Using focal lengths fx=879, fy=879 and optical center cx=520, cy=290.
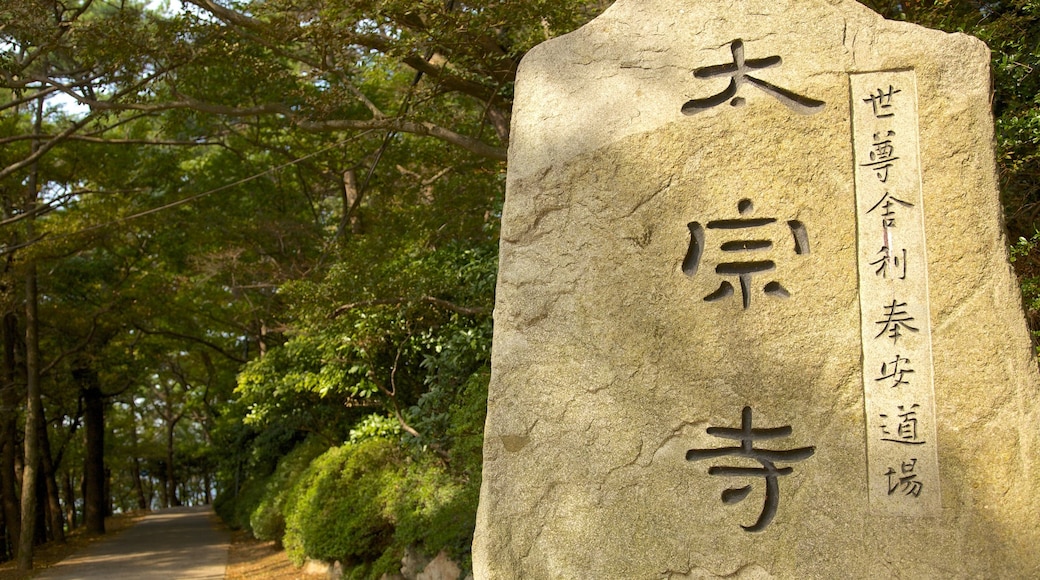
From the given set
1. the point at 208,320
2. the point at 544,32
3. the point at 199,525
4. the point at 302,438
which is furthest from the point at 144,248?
the point at 544,32

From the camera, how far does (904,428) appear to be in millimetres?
3457

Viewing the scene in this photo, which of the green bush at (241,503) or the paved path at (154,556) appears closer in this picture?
the paved path at (154,556)

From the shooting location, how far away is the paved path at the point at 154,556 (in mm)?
12453

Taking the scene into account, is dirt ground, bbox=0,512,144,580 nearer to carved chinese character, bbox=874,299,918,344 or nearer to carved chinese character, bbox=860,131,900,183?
carved chinese character, bbox=874,299,918,344

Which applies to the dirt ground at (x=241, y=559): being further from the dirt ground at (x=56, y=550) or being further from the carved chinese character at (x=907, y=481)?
the carved chinese character at (x=907, y=481)

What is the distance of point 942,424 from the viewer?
3430 millimetres

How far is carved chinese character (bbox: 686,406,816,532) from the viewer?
3492mm

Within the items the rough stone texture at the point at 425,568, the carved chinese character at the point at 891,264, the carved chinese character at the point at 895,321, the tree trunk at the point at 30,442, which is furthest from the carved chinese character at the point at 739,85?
the tree trunk at the point at 30,442

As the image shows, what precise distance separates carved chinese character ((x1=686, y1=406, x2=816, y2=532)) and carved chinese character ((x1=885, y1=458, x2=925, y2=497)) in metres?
0.31

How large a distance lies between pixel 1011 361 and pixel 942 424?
0.36 metres

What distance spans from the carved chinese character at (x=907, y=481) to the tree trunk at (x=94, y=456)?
17908 millimetres

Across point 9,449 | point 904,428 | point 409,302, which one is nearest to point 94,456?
point 9,449

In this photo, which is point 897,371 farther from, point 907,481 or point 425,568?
point 425,568

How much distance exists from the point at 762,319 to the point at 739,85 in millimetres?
1013
